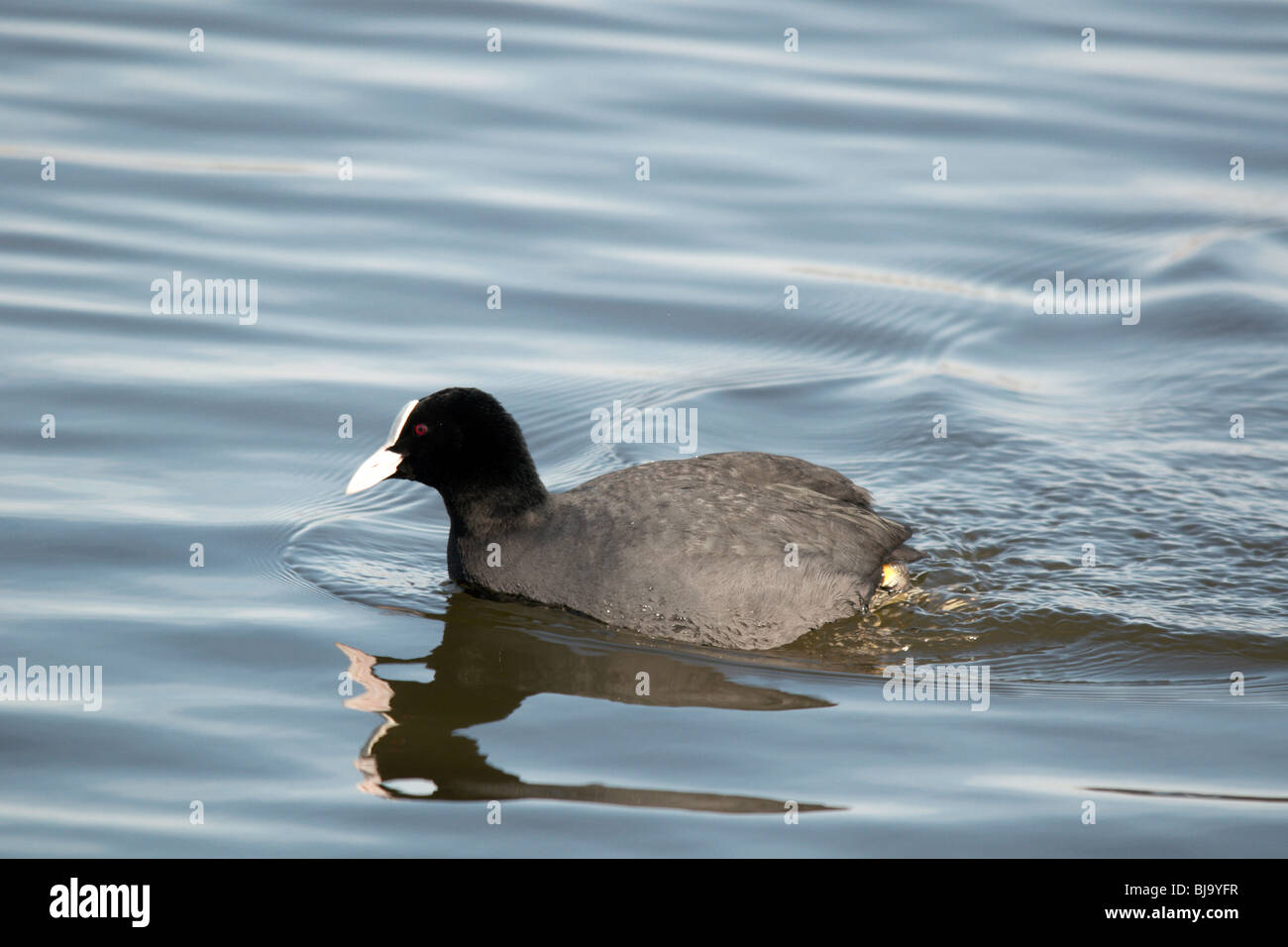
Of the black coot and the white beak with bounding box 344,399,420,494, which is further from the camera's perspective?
the white beak with bounding box 344,399,420,494

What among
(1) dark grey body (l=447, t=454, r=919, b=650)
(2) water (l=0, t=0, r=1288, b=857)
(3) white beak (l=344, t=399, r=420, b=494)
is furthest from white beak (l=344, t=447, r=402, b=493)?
(2) water (l=0, t=0, r=1288, b=857)

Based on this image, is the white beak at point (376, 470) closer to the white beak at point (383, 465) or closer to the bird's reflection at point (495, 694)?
the white beak at point (383, 465)

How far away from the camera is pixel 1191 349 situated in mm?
10062

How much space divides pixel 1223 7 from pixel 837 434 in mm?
9727

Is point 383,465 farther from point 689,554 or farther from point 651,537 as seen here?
point 689,554

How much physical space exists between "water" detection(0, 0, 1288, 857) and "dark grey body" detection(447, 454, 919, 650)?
0.17m

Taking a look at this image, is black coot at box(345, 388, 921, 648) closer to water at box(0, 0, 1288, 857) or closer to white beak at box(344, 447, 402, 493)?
white beak at box(344, 447, 402, 493)

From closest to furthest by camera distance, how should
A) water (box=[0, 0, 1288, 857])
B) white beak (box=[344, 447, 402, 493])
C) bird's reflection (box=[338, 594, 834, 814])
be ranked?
bird's reflection (box=[338, 594, 834, 814]) → water (box=[0, 0, 1288, 857]) → white beak (box=[344, 447, 402, 493])

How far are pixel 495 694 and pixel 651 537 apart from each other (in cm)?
92

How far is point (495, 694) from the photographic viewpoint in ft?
20.7

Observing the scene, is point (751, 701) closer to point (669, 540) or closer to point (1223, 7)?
point (669, 540)

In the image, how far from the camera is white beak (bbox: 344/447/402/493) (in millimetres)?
6926

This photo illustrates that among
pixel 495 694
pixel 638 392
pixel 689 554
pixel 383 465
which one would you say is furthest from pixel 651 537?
pixel 638 392
